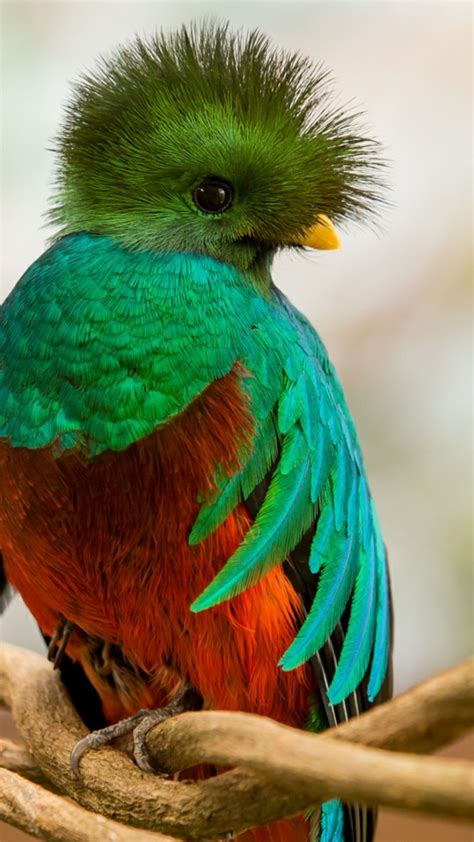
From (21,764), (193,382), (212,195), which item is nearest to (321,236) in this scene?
(212,195)

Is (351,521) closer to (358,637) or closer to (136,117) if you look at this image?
(358,637)

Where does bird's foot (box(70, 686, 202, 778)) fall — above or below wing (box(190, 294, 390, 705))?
below

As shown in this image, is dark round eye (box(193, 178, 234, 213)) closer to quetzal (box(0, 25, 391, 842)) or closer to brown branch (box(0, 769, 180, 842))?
quetzal (box(0, 25, 391, 842))

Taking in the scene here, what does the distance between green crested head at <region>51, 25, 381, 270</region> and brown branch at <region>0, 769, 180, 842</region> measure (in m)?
0.55

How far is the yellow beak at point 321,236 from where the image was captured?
1065 millimetres

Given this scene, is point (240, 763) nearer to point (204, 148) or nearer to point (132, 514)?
point (132, 514)

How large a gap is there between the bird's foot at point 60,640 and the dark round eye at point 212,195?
50 cm

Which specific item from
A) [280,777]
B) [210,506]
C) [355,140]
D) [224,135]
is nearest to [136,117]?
[224,135]

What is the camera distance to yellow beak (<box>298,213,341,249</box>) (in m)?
1.07

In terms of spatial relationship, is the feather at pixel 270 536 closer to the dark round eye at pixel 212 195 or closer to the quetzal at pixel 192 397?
the quetzal at pixel 192 397

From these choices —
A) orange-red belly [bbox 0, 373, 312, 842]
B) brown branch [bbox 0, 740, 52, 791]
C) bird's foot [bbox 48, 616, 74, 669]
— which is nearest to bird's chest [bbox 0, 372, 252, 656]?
orange-red belly [bbox 0, 373, 312, 842]

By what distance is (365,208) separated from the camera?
3.67 feet

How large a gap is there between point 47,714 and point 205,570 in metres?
0.33

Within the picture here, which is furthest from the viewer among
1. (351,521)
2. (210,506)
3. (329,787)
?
(351,521)
